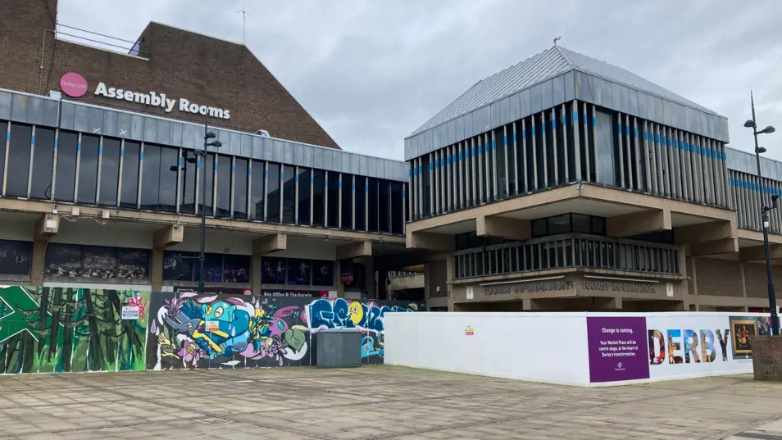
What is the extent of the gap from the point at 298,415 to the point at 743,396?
11.4 m

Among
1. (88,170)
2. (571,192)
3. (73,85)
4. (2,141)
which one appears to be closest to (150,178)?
(88,170)

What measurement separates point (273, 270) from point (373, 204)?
21.7 feet

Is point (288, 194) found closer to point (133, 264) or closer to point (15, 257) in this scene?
point (133, 264)

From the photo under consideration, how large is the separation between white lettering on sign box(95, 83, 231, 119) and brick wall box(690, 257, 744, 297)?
29.3m

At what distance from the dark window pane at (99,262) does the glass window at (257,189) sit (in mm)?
6667

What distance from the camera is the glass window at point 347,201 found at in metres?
34.4

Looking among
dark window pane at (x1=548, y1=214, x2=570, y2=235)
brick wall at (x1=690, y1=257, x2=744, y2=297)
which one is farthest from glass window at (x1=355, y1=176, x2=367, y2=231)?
brick wall at (x1=690, y1=257, x2=744, y2=297)

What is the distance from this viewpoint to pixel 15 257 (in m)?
27.4

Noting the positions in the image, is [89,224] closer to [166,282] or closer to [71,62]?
[166,282]

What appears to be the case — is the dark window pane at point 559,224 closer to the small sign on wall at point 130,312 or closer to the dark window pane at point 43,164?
the small sign on wall at point 130,312

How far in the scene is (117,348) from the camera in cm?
2131

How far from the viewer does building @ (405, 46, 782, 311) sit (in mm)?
26141

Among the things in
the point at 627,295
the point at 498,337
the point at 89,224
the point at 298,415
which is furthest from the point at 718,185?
the point at 89,224

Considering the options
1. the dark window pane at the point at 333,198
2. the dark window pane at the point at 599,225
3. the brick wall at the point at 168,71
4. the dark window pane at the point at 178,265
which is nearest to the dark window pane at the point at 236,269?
the dark window pane at the point at 178,265
